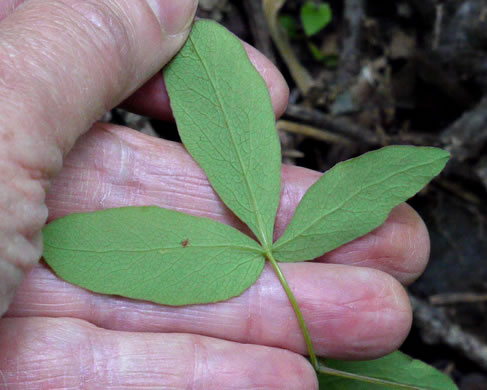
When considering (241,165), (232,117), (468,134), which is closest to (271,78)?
(232,117)

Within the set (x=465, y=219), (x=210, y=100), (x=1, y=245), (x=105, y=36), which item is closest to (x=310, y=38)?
(x=465, y=219)

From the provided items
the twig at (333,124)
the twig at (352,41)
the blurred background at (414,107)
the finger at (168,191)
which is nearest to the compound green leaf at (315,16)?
the blurred background at (414,107)

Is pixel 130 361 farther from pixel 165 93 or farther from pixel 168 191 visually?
pixel 165 93

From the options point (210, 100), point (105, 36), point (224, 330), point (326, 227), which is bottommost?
point (224, 330)

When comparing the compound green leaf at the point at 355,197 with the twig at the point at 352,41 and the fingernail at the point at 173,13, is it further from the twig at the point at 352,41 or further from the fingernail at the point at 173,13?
the twig at the point at 352,41

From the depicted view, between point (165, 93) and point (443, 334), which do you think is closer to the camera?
point (165, 93)

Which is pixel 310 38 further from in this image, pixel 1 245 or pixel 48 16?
pixel 1 245

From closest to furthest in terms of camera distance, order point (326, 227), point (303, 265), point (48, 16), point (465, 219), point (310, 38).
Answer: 1. point (48, 16)
2. point (326, 227)
3. point (303, 265)
4. point (465, 219)
5. point (310, 38)
